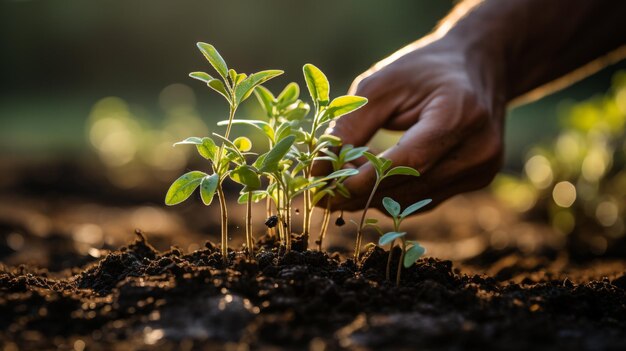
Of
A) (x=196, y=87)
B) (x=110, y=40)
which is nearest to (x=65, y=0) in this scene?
(x=110, y=40)

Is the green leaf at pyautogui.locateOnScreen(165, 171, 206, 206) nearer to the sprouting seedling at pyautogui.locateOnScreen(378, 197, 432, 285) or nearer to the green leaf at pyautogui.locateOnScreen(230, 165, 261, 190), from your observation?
the green leaf at pyautogui.locateOnScreen(230, 165, 261, 190)

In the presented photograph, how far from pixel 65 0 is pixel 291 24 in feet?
21.6

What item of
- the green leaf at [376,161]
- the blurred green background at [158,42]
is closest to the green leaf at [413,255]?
the green leaf at [376,161]

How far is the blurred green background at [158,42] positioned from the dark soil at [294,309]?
1432 centimetres

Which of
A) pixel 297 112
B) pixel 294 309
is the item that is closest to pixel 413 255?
pixel 294 309

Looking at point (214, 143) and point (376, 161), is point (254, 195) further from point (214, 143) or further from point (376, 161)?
point (376, 161)

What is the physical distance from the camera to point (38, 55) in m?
17.0

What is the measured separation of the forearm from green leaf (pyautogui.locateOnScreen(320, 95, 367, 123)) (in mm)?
1030

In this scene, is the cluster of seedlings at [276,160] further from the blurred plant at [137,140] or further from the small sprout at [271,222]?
the blurred plant at [137,140]

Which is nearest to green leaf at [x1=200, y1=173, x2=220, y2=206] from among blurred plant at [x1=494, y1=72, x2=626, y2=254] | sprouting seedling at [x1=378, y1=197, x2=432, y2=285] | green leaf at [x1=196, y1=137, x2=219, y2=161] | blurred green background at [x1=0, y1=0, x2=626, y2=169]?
green leaf at [x1=196, y1=137, x2=219, y2=161]

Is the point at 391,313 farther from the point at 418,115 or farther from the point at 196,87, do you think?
the point at 196,87

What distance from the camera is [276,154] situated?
1.53 m

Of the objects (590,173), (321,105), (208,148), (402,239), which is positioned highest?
(590,173)

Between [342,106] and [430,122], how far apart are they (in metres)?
0.52
